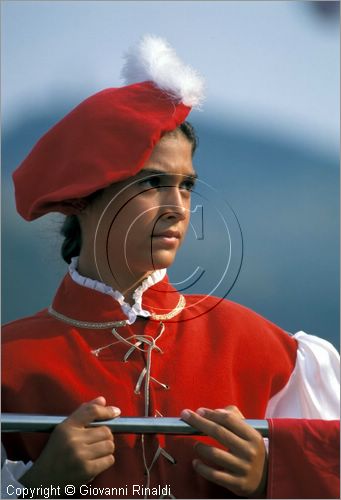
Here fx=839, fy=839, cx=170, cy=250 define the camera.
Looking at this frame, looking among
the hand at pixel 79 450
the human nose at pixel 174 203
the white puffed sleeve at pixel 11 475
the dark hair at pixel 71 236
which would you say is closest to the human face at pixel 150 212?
the human nose at pixel 174 203

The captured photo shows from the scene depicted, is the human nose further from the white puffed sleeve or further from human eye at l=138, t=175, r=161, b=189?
the white puffed sleeve

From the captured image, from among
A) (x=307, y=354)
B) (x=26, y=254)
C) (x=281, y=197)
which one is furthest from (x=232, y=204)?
(x=26, y=254)

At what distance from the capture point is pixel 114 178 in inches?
56.9

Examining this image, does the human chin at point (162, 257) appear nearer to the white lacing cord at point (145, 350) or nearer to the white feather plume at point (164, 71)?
the white lacing cord at point (145, 350)

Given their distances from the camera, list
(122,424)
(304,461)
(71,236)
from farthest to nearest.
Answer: (71,236)
(304,461)
(122,424)

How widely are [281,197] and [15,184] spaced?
0.57 metres

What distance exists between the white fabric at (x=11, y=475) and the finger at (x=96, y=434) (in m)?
0.16

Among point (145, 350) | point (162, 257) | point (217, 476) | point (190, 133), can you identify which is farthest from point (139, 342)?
point (190, 133)

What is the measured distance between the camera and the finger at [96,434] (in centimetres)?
135

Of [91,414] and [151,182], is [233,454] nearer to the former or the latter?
[91,414]

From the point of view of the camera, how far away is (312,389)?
1.55 metres

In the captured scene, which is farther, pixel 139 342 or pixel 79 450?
pixel 139 342

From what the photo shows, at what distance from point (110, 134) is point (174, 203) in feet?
0.57

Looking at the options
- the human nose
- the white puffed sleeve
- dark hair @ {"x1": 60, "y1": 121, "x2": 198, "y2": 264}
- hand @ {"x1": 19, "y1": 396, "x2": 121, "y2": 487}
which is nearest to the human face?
the human nose
